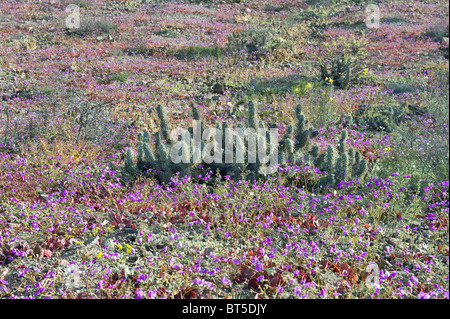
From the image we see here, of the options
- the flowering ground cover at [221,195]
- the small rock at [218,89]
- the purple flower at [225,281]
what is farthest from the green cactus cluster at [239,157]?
the small rock at [218,89]

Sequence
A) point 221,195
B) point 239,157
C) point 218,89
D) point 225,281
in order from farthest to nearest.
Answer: point 218,89 < point 239,157 < point 221,195 < point 225,281

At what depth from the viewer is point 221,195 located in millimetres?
4871

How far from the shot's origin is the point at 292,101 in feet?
30.6

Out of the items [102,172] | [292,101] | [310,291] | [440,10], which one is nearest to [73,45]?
[292,101]

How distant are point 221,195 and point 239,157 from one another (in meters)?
0.82

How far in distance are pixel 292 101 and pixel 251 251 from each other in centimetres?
602

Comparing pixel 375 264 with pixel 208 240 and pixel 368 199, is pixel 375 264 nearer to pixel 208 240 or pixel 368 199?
pixel 368 199

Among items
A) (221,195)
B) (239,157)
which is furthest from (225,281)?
(239,157)

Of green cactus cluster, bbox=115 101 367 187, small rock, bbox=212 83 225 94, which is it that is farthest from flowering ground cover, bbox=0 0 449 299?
green cactus cluster, bbox=115 101 367 187

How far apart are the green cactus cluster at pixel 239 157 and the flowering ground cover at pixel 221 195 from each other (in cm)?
17

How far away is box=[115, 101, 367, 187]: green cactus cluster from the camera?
5352 mm

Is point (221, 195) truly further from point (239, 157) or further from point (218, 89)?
point (218, 89)

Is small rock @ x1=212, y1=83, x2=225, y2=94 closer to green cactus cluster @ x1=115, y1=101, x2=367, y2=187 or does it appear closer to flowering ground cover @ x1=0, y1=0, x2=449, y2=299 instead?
flowering ground cover @ x1=0, y1=0, x2=449, y2=299

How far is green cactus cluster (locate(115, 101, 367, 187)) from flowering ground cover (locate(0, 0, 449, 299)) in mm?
167
